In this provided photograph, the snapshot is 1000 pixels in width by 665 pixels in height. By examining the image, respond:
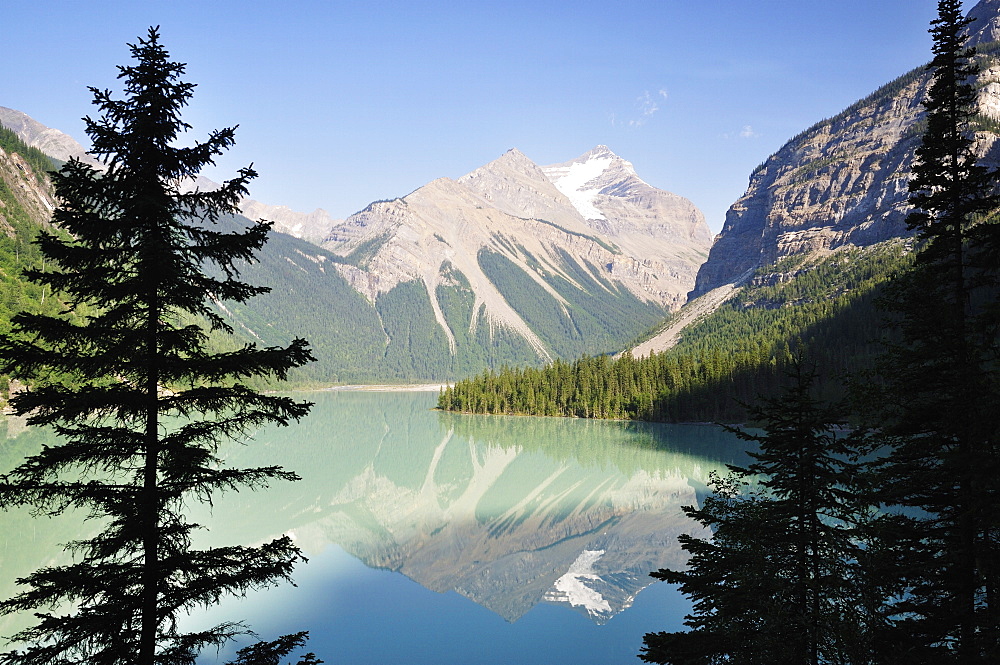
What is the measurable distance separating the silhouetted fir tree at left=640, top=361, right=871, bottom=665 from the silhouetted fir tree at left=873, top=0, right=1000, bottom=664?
1.54m

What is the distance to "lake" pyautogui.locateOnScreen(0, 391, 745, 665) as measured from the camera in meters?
25.9

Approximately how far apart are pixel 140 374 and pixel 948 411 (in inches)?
587

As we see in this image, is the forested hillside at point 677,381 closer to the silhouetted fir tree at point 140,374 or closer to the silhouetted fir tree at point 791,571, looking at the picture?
the silhouetted fir tree at point 791,571

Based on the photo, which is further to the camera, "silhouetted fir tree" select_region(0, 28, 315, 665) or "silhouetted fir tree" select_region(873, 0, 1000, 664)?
"silhouetted fir tree" select_region(873, 0, 1000, 664)

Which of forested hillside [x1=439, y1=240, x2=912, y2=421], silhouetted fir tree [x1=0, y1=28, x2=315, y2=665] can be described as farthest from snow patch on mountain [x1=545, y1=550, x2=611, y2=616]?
forested hillside [x1=439, y1=240, x2=912, y2=421]

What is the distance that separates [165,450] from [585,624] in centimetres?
2328

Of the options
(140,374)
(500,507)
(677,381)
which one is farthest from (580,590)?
(677,381)

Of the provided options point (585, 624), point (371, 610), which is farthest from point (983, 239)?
point (371, 610)

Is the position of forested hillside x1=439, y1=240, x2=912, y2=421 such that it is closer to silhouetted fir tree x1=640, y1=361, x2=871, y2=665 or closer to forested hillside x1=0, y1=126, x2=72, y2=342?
forested hillside x1=0, y1=126, x2=72, y2=342

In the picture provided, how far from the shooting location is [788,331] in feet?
574

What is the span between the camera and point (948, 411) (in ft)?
39.0

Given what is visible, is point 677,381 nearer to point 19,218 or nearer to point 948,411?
point 948,411

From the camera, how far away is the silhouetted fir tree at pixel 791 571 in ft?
32.8

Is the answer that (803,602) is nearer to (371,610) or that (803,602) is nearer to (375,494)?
(371,610)
